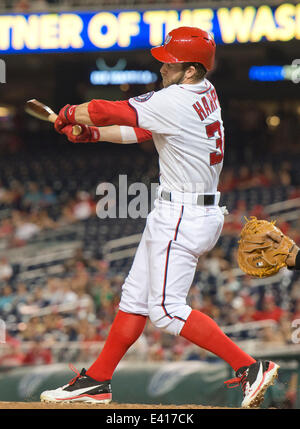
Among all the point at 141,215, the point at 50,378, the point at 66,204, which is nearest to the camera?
the point at 50,378

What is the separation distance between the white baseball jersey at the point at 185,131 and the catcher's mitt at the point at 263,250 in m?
0.30

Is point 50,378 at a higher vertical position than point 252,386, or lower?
lower

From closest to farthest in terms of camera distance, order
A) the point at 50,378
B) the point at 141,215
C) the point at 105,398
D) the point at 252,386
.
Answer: the point at 252,386, the point at 105,398, the point at 50,378, the point at 141,215

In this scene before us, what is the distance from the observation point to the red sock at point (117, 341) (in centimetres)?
335

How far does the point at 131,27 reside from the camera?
10.2m

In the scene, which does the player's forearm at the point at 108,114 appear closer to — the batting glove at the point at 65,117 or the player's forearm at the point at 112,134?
the batting glove at the point at 65,117

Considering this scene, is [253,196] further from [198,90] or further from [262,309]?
[198,90]

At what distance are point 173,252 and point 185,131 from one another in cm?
54

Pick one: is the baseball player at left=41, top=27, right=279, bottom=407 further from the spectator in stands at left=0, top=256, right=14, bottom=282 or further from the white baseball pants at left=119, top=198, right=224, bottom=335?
the spectator in stands at left=0, top=256, right=14, bottom=282

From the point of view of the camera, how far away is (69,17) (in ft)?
33.8

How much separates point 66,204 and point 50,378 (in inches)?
214

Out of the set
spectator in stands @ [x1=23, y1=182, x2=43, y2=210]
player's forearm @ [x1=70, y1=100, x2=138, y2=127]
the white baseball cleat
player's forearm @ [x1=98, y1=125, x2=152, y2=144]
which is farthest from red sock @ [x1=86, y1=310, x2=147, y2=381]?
spectator in stands @ [x1=23, y1=182, x2=43, y2=210]

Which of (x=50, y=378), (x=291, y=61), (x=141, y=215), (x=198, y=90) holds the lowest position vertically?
(x=50, y=378)
